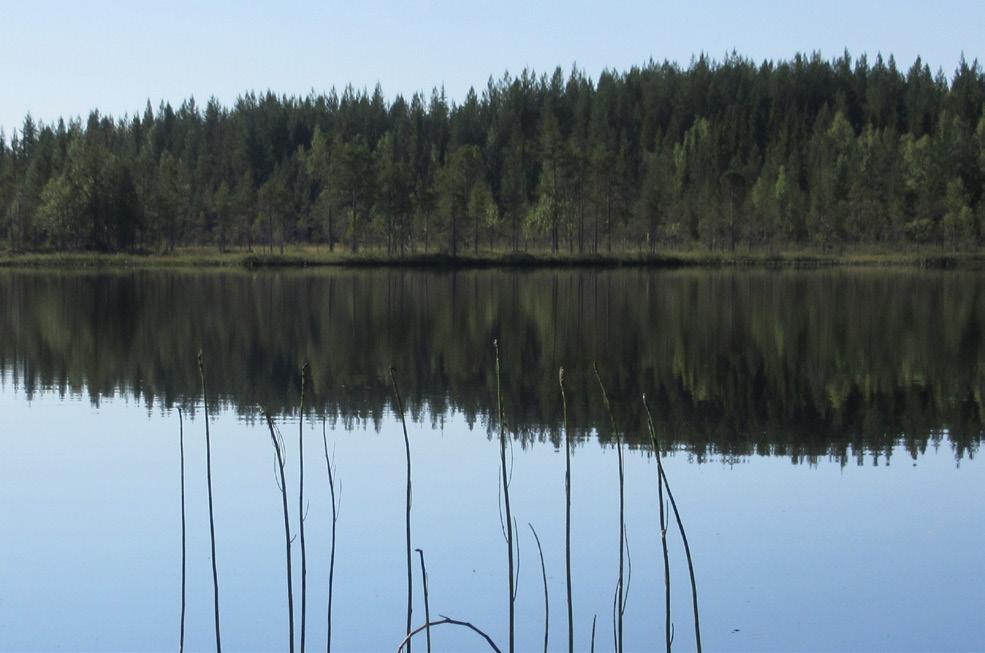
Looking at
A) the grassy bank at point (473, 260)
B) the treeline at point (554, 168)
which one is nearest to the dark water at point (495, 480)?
the grassy bank at point (473, 260)

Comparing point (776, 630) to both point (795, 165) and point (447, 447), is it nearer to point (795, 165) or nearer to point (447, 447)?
point (447, 447)

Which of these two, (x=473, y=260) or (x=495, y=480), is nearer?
(x=495, y=480)

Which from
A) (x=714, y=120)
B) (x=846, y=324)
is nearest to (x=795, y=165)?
(x=714, y=120)

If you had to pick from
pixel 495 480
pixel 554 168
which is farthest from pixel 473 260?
pixel 495 480

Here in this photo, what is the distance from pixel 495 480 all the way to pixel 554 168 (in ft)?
312

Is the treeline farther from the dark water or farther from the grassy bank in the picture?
the dark water

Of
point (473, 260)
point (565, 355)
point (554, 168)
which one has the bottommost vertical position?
point (565, 355)

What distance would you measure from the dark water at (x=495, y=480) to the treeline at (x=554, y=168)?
2747 inches

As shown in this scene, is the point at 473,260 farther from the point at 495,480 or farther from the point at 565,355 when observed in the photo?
the point at 495,480

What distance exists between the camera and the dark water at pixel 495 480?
39.3 ft

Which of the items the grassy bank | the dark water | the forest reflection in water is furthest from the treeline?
the dark water

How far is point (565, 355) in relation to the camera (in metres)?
33.2

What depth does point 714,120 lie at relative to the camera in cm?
16262

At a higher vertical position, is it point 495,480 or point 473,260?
point 473,260
